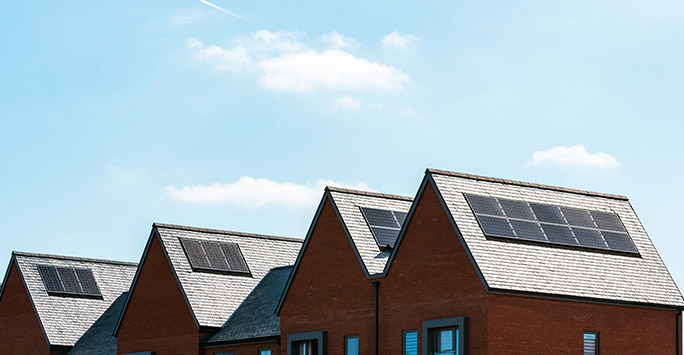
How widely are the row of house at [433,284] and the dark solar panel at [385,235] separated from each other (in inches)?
2.7

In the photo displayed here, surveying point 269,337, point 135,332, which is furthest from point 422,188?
point 135,332

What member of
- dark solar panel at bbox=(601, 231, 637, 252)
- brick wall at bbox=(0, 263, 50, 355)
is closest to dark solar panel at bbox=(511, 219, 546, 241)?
dark solar panel at bbox=(601, 231, 637, 252)

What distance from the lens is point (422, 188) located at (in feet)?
102

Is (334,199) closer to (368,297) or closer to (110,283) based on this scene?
(368,297)

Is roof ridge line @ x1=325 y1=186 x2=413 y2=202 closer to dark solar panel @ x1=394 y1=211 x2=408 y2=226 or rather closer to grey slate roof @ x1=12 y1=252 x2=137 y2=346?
dark solar panel @ x1=394 y1=211 x2=408 y2=226

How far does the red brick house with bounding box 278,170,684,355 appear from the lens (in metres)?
28.8

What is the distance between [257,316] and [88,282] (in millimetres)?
13302

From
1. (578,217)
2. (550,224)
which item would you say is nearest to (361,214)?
(550,224)

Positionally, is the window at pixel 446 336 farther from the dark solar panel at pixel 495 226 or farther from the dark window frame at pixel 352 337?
the dark window frame at pixel 352 337

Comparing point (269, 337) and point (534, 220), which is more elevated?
point (534, 220)

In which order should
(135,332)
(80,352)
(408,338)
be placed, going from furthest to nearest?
(80,352) < (135,332) < (408,338)

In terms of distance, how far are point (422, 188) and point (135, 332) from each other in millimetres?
15720

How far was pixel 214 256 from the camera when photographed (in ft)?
138

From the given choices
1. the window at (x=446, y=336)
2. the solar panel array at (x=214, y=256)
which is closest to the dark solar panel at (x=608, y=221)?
the window at (x=446, y=336)
